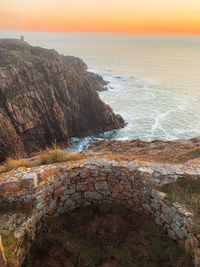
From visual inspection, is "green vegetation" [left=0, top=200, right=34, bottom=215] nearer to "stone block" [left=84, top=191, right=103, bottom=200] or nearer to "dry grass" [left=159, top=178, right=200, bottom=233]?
"stone block" [left=84, top=191, right=103, bottom=200]

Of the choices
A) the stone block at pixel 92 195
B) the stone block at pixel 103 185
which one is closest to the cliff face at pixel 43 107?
the stone block at pixel 92 195

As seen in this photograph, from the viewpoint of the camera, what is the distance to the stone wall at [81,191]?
5906 mm

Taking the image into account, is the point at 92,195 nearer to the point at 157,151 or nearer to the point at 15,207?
the point at 15,207

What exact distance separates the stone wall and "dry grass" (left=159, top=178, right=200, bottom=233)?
223 mm

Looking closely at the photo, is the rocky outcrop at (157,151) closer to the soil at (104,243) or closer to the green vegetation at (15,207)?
the soil at (104,243)

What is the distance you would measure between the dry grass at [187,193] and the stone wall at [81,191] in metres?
0.22

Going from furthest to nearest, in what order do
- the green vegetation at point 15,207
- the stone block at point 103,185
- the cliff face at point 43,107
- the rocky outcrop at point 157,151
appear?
the cliff face at point 43,107 < the rocky outcrop at point 157,151 < the stone block at point 103,185 < the green vegetation at point 15,207

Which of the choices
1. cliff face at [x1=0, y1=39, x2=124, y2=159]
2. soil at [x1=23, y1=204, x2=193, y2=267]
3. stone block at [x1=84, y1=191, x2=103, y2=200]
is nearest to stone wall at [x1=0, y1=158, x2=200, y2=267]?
stone block at [x1=84, y1=191, x2=103, y2=200]

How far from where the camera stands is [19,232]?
565 cm

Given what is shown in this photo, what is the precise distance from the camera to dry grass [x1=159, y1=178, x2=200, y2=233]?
5.88 metres

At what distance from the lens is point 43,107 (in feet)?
99.4

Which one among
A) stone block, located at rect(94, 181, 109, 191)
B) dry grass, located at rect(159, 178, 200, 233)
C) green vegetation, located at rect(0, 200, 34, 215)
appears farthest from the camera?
stone block, located at rect(94, 181, 109, 191)

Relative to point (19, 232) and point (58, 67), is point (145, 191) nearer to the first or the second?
point (19, 232)

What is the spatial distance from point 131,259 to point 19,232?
11.4 ft
